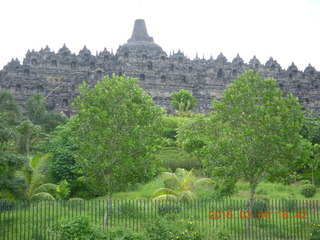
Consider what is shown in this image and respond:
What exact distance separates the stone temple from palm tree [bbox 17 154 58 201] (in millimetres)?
34010

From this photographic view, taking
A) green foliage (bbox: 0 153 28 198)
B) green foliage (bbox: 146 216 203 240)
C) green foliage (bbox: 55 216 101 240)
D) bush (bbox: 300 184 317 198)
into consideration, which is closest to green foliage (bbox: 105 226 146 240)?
green foliage (bbox: 146 216 203 240)

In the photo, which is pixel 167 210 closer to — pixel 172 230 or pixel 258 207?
pixel 172 230

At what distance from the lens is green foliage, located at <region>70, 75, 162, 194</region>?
18328 millimetres

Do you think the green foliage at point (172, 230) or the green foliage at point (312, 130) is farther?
the green foliage at point (312, 130)

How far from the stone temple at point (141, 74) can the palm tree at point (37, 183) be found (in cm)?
3401

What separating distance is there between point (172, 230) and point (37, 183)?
11.4 m

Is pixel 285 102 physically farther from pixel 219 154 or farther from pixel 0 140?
pixel 0 140

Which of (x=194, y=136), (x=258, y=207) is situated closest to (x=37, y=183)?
(x=258, y=207)

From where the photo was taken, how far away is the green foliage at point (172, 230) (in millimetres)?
15938

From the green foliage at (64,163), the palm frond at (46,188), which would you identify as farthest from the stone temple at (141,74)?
the palm frond at (46,188)

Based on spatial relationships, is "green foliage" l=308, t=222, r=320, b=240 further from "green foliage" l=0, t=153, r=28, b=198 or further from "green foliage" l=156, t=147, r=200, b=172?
"green foliage" l=156, t=147, r=200, b=172

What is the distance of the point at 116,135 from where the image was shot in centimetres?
1862

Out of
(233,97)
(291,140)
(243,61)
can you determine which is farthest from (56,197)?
(243,61)

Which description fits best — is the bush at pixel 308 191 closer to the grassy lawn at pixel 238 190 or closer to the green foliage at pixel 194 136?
the grassy lawn at pixel 238 190
